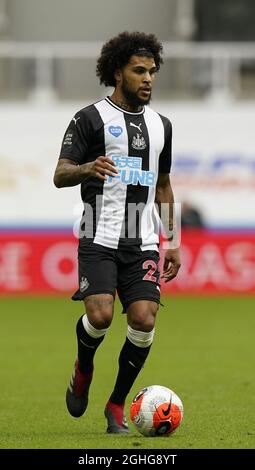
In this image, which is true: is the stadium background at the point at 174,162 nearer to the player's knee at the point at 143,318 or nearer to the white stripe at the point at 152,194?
the white stripe at the point at 152,194

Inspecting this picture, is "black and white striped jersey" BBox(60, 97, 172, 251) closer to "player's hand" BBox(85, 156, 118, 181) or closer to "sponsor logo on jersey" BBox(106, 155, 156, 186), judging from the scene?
"sponsor logo on jersey" BBox(106, 155, 156, 186)

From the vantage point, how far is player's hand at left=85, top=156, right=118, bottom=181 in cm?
729

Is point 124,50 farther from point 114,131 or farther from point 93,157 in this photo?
point 93,157

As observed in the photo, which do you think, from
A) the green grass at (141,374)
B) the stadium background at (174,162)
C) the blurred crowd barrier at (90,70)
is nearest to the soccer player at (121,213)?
the green grass at (141,374)

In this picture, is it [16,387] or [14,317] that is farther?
[14,317]

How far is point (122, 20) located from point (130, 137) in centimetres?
2233

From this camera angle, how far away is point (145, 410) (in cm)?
753

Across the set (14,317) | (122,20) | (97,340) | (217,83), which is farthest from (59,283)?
(97,340)

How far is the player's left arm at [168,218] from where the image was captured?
806 centimetres

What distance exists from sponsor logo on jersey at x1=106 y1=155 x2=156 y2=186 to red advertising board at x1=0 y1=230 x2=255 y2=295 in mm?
13789

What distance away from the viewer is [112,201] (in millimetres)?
7715

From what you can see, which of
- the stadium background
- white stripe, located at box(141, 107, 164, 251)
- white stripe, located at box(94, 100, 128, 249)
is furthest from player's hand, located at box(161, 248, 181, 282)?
the stadium background

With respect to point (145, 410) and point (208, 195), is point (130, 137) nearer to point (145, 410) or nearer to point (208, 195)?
point (145, 410)
